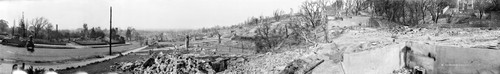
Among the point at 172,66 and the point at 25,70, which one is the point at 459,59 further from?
the point at 25,70

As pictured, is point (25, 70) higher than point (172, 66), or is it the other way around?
point (25, 70)

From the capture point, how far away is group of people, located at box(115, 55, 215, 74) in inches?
384

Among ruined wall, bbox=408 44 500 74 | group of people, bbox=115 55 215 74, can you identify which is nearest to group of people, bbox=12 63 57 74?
group of people, bbox=115 55 215 74

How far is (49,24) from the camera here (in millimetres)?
11266

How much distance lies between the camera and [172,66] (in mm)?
10086

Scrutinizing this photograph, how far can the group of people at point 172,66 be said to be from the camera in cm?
975

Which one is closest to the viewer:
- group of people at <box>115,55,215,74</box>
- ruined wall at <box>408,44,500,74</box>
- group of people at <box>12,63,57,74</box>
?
ruined wall at <box>408,44,500,74</box>

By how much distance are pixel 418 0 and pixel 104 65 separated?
14.6 meters

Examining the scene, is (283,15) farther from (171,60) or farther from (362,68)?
(362,68)

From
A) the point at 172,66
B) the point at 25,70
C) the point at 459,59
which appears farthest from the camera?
the point at 172,66

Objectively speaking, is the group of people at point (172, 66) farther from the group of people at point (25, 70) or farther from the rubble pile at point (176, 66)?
the group of people at point (25, 70)

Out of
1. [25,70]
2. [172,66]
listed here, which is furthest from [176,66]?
[25,70]

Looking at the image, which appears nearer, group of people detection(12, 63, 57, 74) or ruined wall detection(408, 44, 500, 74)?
ruined wall detection(408, 44, 500, 74)

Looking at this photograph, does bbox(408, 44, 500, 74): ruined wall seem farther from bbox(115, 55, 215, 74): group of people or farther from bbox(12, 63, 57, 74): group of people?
bbox(12, 63, 57, 74): group of people
